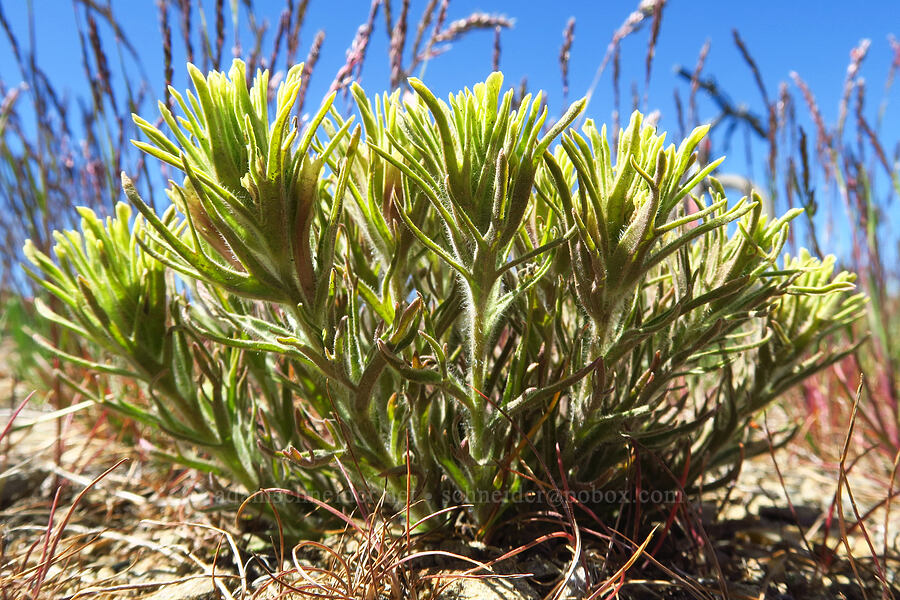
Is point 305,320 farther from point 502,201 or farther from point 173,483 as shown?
point 173,483

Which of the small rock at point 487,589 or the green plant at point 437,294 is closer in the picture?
the green plant at point 437,294

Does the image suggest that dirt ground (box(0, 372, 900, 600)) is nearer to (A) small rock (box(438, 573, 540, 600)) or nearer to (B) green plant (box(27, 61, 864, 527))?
(A) small rock (box(438, 573, 540, 600))

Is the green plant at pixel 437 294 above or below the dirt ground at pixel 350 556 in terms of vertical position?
above

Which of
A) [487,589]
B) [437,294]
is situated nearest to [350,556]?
[487,589]

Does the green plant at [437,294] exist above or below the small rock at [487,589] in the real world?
above

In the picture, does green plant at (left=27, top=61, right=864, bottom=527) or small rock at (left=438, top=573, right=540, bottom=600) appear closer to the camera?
green plant at (left=27, top=61, right=864, bottom=527)

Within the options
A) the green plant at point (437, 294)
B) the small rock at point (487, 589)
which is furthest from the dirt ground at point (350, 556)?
the green plant at point (437, 294)

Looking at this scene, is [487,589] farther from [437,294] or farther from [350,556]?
[437,294]

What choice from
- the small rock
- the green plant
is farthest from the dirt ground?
the green plant

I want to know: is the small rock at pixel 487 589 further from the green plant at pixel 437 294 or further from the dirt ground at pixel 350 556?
the green plant at pixel 437 294

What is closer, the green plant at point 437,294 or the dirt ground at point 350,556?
the green plant at point 437,294
